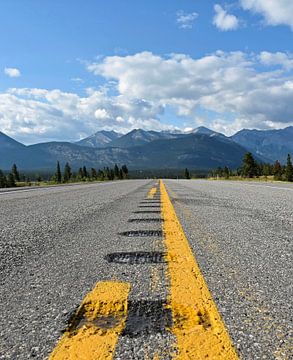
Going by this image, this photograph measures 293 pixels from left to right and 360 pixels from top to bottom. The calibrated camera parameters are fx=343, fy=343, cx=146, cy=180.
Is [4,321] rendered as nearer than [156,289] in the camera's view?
Yes

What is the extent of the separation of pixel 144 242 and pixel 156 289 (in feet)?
5.31

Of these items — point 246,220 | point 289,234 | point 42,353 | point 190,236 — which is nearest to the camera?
point 42,353

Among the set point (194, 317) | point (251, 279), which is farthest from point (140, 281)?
point (251, 279)

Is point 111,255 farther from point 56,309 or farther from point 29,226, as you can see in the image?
point 29,226

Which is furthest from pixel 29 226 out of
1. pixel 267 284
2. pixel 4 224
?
pixel 267 284

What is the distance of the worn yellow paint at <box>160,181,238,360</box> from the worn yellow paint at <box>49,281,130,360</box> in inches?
11.2

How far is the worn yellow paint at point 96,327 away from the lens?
141 centimetres

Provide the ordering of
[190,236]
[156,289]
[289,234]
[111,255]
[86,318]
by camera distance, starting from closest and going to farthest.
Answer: [86,318], [156,289], [111,255], [190,236], [289,234]

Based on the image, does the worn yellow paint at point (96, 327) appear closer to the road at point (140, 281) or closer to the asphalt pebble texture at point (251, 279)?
the road at point (140, 281)

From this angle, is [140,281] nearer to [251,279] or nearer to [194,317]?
[194,317]

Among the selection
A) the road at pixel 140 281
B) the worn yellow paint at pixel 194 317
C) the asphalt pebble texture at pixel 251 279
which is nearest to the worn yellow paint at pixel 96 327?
the road at pixel 140 281

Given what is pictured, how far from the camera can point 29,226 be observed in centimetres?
525

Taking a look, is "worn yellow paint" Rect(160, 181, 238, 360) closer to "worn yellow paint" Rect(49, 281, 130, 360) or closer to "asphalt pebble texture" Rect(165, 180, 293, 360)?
"asphalt pebble texture" Rect(165, 180, 293, 360)

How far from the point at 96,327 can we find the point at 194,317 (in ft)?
1.63
